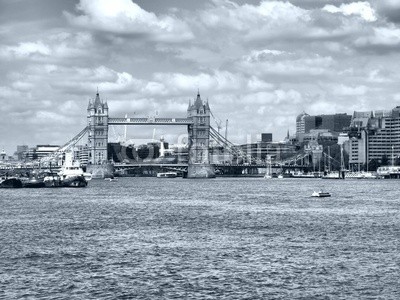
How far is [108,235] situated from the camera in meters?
43.1

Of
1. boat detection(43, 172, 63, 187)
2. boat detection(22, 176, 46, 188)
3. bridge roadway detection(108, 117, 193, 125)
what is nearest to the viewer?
boat detection(22, 176, 46, 188)

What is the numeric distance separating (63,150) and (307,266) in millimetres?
163598

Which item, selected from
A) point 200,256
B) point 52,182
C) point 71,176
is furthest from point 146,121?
point 200,256

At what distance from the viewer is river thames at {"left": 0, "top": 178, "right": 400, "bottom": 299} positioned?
28.1 metres

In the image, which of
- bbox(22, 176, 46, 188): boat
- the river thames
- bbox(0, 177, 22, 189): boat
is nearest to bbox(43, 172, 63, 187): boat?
bbox(22, 176, 46, 188): boat

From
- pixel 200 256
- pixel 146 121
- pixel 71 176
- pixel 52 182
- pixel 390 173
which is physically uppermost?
pixel 146 121

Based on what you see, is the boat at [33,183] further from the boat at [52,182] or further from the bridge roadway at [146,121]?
the bridge roadway at [146,121]

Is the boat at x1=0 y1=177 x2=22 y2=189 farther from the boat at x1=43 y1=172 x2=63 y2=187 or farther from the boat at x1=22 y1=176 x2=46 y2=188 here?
the boat at x1=43 y1=172 x2=63 y2=187

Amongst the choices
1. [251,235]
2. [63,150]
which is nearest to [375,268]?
[251,235]

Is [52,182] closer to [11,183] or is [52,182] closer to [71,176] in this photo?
[71,176]

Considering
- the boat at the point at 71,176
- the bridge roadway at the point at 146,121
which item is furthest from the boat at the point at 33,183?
the bridge roadway at the point at 146,121

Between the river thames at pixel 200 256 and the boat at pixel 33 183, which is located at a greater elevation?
the boat at pixel 33 183

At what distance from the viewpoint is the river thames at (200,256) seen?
28078 millimetres

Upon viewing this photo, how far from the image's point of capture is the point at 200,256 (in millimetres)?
35000
